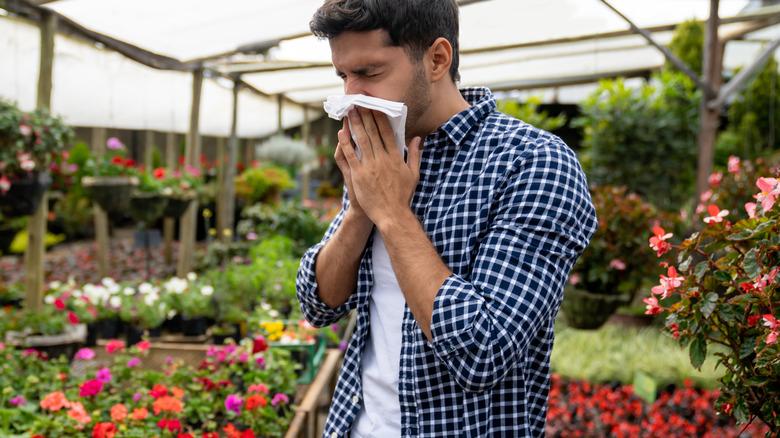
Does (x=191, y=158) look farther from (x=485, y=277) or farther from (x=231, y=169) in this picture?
(x=485, y=277)

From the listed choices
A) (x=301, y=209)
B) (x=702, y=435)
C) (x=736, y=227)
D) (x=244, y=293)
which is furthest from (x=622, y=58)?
(x=736, y=227)

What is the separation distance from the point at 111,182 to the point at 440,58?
133 inches

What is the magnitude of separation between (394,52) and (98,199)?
353cm

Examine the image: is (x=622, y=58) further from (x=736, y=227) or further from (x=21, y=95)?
(x=736, y=227)

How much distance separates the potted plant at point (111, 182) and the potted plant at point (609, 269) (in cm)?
287

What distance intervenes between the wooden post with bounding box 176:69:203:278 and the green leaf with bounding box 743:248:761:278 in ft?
16.0

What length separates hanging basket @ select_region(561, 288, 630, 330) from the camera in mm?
2570

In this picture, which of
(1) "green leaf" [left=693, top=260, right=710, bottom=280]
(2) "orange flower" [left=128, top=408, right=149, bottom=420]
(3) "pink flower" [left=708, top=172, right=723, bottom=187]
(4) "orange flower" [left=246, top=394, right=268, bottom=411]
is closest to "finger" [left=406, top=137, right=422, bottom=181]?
(1) "green leaf" [left=693, top=260, right=710, bottom=280]

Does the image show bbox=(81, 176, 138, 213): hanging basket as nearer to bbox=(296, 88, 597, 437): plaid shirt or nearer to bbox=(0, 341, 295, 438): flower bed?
bbox=(0, 341, 295, 438): flower bed

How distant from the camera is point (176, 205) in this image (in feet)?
14.5

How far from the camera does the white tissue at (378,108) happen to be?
3.16ft

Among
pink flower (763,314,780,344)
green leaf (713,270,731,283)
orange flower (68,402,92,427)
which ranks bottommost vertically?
orange flower (68,402,92,427)

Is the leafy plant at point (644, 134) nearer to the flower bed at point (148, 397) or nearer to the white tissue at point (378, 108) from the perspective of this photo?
the flower bed at point (148, 397)

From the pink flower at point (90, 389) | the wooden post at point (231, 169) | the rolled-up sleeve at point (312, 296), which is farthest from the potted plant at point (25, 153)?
the wooden post at point (231, 169)
